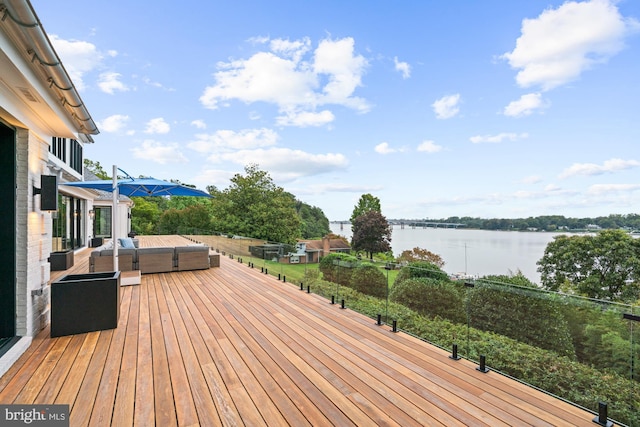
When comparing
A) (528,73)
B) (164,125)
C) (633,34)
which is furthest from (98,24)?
(633,34)

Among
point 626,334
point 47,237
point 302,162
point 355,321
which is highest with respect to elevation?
point 302,162

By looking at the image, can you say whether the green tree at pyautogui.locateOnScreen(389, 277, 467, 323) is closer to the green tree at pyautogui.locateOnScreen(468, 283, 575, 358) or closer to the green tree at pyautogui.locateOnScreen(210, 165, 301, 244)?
the green tree at pyautogui.locateOnScreen(468, 283, 575, 358)

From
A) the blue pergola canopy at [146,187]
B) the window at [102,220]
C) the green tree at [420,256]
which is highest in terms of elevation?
the blue pergola canopy at [146,187]

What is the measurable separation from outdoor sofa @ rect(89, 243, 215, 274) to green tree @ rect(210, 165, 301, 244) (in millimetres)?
17086

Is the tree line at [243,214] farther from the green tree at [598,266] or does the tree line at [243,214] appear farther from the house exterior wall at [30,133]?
the house exterior wall at [30,133]

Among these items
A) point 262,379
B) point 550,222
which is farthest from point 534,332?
point 550,222

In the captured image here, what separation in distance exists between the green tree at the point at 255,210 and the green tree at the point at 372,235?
44.6 feet

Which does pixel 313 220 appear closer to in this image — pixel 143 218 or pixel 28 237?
pixel 143 218

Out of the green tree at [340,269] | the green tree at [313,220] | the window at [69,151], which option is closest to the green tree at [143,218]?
the window at [69,151]

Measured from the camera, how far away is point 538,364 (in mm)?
2791

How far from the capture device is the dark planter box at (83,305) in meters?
3.72

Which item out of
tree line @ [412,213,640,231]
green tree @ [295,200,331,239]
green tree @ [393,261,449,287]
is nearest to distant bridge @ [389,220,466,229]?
tree line @ [412,213,640,231]

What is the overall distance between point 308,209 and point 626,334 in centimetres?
6215

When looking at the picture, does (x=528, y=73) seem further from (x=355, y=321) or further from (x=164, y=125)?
(x=164, y=125)
